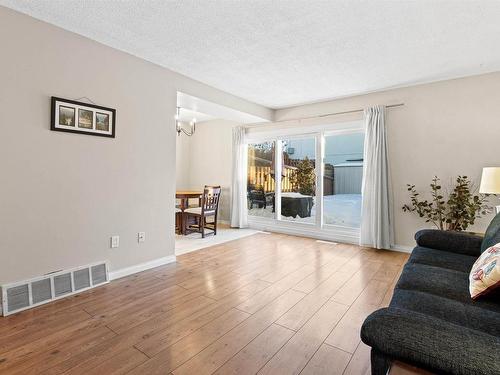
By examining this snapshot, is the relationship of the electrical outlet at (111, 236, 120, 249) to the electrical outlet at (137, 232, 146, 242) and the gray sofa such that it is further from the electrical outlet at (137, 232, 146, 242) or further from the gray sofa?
the gray sofa

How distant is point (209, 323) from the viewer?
6.81 ft

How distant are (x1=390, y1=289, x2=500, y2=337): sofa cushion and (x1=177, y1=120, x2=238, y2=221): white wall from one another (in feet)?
16.2

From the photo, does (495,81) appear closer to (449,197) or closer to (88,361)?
(449,197)

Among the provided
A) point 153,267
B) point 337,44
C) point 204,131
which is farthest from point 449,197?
point 204,131

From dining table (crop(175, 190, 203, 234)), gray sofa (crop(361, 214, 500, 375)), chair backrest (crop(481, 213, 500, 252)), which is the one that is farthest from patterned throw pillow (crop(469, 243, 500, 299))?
dining table (crop(175, 190, 203, 234))

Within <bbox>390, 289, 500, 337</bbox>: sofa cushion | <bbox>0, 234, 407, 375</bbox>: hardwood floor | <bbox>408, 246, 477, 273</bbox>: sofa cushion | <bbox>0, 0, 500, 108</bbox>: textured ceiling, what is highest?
<bbox>0, 0, 500, 108</bbox>: textured ceiling

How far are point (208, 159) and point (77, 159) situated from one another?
159 inches

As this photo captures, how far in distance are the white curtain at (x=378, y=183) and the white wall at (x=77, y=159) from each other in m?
2.94

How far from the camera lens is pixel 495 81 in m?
3.44

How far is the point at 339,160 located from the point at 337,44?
244cm

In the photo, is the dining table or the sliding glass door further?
the dining table

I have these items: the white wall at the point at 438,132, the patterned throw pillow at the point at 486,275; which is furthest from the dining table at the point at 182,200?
the patterned throw pillow at the point at 486,275

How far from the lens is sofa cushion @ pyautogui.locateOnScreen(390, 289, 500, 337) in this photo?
1.18 meters

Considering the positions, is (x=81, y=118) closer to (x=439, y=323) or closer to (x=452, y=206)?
(x=439, y=323)
